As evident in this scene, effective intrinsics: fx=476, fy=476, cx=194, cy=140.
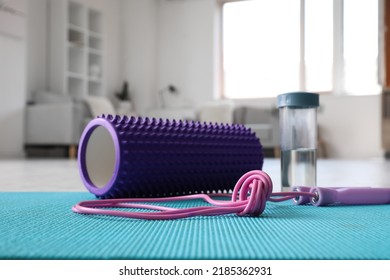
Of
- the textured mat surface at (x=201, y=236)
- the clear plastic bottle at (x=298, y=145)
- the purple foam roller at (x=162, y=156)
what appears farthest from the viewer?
the clear plastic bottle at (x=298, y=145)

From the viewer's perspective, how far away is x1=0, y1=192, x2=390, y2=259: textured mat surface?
58 cm

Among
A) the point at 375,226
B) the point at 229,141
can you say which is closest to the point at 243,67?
the point at 229,141

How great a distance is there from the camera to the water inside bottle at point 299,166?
1292 millimetres

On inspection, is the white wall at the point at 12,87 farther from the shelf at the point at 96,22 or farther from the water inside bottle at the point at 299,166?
the water inside bottle at the point at 299,166

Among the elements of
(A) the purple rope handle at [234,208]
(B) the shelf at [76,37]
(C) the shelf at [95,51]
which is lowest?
(A) the purple rope handle at [234,208]

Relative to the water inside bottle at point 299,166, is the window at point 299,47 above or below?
above

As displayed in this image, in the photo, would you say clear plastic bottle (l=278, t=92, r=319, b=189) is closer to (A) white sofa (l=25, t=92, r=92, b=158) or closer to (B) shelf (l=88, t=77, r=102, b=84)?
(A) white sofa (l=25, t=92, r=92, b=158)

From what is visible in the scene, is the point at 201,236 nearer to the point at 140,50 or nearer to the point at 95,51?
the point at 95,51

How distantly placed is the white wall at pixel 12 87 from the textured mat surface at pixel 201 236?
4276 mm

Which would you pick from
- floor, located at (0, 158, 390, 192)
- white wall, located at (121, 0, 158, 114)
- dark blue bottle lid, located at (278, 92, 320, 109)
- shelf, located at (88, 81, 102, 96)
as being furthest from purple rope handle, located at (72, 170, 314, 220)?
white wall, located at (121, 0, 158, 114)

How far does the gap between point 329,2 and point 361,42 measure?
2.16ft

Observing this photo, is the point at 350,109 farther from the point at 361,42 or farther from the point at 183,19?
the point at 183,19

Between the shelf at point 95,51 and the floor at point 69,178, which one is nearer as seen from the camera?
the floor at point 69,178

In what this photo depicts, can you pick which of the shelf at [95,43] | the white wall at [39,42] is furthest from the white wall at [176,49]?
the shelf at [95,43]
